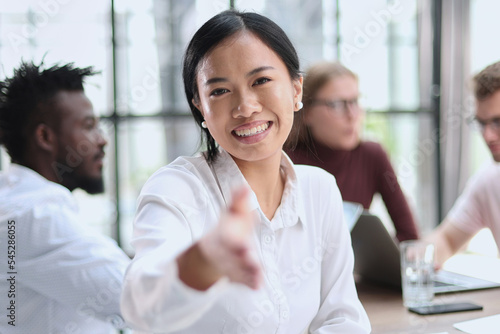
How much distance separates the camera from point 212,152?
4.73ft

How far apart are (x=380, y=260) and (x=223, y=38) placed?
101cm

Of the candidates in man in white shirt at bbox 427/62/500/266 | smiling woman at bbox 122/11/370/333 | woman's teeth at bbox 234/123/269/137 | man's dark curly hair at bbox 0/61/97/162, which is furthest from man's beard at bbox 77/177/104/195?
man in white shirt at bbox 427/62/500/266

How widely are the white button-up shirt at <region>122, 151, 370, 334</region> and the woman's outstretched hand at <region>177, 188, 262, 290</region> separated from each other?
12cm

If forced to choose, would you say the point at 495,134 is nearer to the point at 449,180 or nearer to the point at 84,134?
the point at 84,134

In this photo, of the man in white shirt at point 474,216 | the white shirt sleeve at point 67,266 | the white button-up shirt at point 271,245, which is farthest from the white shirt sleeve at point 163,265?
the man in white shirt at point 474,216

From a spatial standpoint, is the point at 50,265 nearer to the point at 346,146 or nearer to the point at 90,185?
the point at 90,185

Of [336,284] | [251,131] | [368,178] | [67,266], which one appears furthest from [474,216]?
[67,266]

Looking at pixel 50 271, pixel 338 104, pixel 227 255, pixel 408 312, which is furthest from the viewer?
pixel 338 104

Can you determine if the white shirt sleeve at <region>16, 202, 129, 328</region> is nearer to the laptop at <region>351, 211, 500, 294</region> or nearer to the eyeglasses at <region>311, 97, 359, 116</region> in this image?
the laptop at <region>351, 211, 500, 294</region>

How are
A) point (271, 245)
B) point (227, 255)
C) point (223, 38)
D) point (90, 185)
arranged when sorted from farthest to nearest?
point (90, 185) → point (271, 245) → point (223, 38) → point (227, 255)

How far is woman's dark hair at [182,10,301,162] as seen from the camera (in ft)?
4.27

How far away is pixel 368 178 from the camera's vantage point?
291 centimetres

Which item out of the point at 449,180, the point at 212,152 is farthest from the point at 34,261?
the point at 449,180

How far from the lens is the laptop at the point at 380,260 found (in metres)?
1.80
